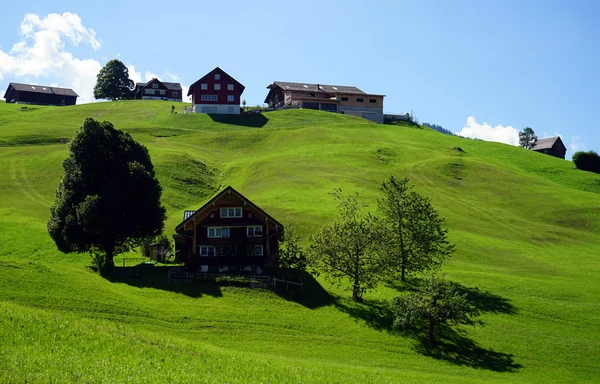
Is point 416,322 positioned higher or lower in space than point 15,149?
lower

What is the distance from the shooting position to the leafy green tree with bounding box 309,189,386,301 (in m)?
61.3

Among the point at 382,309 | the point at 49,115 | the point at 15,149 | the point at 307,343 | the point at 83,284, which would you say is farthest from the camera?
the point at 49,115

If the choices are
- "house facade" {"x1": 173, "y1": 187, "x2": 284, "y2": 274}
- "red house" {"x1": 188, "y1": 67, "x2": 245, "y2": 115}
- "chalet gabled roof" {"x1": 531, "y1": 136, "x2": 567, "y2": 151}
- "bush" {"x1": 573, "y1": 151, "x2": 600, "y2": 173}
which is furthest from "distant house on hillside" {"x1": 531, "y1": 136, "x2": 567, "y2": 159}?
"house facade" {"x1": 173, "y1": 187, "x2": 284, "y2": 274}

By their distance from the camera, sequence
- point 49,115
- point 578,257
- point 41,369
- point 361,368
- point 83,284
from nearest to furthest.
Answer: point 41,369, point 361,368, point 83,284, point 578,257, point 49,115

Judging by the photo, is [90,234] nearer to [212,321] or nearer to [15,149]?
[212,321]

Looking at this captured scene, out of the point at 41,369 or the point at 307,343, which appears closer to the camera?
the point at 41,369

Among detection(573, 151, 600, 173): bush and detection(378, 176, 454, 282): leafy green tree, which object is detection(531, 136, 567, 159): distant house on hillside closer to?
detection(573, 151, 600, 173): bush

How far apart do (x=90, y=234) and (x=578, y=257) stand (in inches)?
2419

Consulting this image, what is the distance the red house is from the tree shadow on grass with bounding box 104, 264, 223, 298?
109906 millimetres

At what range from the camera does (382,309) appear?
189 ft

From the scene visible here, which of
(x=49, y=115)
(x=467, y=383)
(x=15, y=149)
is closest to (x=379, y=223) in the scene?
(x=467, y=383)

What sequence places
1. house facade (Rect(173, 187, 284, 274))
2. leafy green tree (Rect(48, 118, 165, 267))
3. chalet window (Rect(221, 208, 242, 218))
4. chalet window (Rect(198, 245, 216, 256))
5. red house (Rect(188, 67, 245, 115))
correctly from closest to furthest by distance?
leafy green tree (Rect(48, 118, 165, 267))
house facade (Rect(173, 187, 284, 274))
chalet window (Rect(198, 245, 216, 256))
chalet window (Rect(221, 208, 242, 218))
red house (Rect(188, 67, 245, 115))

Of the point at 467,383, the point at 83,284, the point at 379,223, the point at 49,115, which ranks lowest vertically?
the point at 467,383

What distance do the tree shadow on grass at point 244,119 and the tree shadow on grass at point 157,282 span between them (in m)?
96.7
